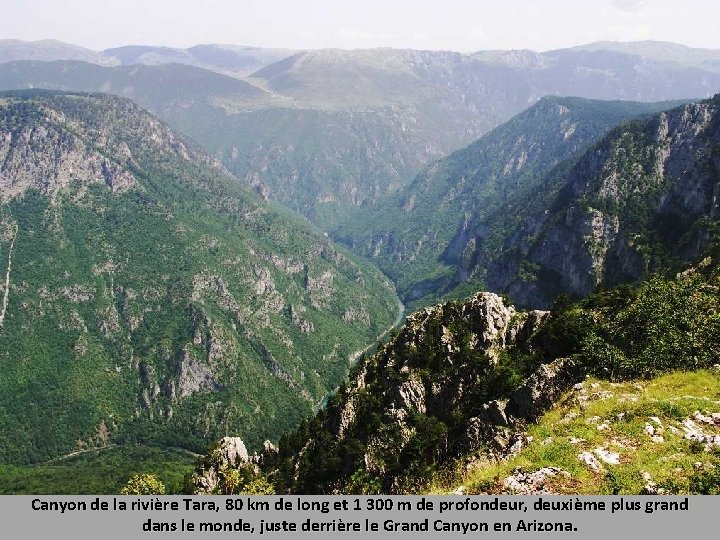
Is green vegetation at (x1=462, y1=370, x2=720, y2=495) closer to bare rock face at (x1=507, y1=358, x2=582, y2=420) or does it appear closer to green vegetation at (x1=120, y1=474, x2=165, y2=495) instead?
bare rock face at (x1=507, y1=358, x2=582, y2=420)

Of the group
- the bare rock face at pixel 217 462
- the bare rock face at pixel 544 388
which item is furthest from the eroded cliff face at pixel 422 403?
the bare rock face at pixel 217 462

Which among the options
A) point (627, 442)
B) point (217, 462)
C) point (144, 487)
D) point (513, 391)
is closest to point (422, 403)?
point (513, 391)

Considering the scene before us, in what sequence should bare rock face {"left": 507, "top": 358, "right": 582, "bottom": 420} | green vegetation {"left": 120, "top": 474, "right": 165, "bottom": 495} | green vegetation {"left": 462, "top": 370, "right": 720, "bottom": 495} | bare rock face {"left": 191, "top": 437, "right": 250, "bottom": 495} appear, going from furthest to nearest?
bare rock face {"left": 191, "top": 437, "right": 250, "bottom": 495}, green vegetation {"left": 120, "top": 474, "right": 165, "bottom": 495}, bare rock face {"left": 507, "top": 358, "right": 582, "bottom": 420}, green vegetation {"left": 462, "top": 370, "right": 720, "bottom": 495}

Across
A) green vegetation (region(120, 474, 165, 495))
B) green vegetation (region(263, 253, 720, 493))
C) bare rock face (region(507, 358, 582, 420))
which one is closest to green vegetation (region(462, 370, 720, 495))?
green vegetation (region(263, 253, 720, 493))

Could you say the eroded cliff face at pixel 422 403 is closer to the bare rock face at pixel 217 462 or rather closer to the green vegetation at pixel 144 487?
the bare rock face at pixel 217 462

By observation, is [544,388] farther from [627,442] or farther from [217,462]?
[217,462]

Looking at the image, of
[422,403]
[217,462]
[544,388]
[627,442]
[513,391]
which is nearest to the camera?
[627,442]

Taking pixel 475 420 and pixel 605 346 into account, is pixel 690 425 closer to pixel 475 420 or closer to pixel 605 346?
pixel 605 346

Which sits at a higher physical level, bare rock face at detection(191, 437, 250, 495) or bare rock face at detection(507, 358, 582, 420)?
bare rock face at detection(507, 358, 582, 420)

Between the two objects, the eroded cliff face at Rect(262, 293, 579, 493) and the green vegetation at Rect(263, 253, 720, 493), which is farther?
the eroded cliff face at Rect(262, 293, 579, 493)

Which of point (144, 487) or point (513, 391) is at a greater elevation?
point (513, 391)
